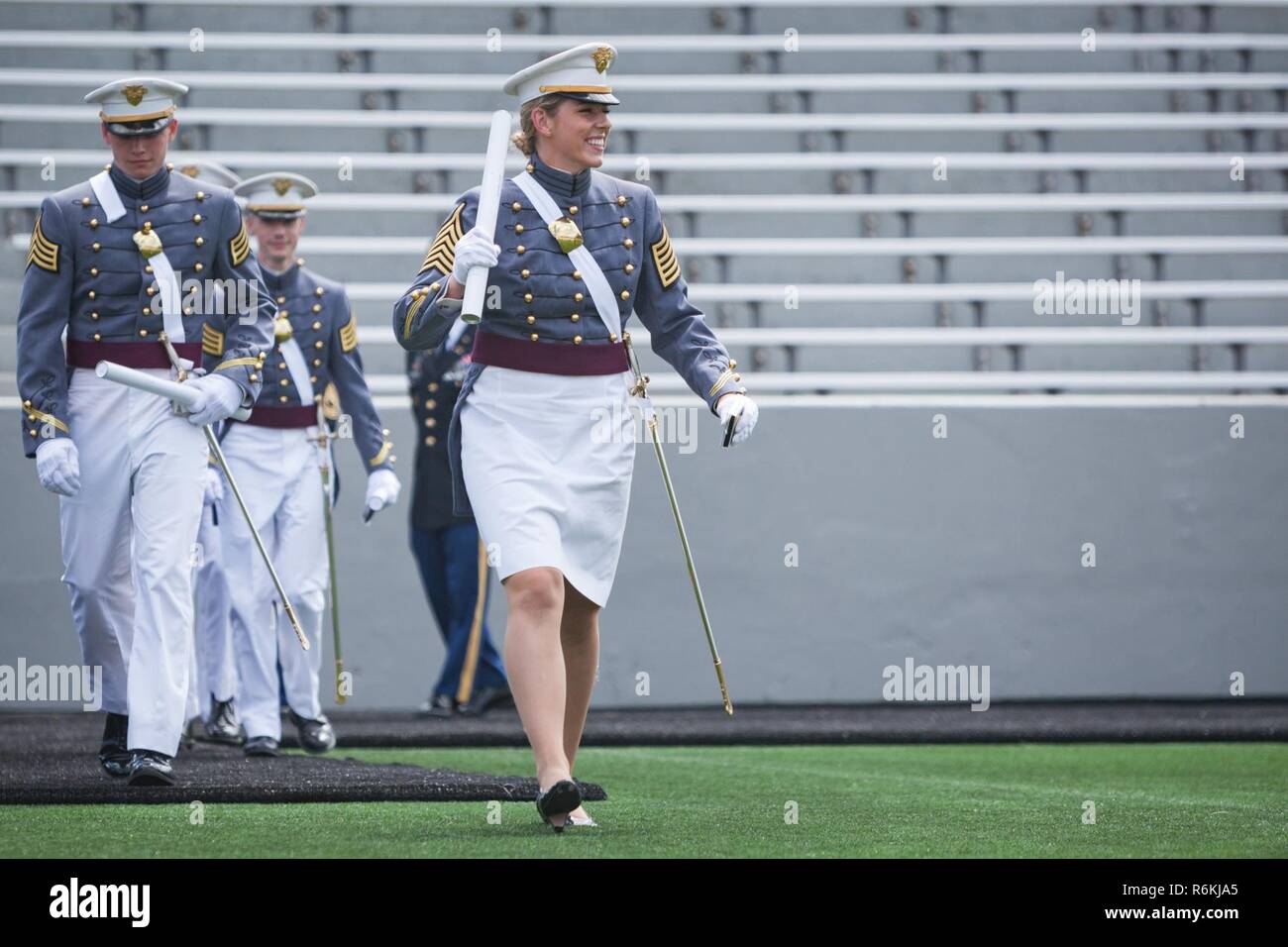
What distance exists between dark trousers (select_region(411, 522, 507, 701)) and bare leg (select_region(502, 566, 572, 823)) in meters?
5.36

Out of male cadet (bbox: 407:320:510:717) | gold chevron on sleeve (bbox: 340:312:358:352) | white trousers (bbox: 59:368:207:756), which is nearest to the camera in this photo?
white trousers (bbox: 59:368:207:756)

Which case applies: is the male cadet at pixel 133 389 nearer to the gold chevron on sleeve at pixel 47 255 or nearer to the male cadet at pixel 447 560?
the gold chevron on sleeve at pixel 47 255

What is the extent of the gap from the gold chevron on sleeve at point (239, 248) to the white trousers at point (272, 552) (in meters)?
1.83

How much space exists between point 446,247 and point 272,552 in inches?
130

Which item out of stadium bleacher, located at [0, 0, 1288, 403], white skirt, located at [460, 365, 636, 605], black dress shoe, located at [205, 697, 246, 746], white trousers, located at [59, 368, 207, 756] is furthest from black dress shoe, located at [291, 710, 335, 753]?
stadium bleacher, located at [0, 0, 1288, 403]

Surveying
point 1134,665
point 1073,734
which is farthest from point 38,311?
point 1134,665

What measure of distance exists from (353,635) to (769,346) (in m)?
2.84

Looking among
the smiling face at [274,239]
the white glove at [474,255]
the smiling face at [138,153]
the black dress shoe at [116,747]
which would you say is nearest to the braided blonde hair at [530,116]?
the white glove at [474,255]

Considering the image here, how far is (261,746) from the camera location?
26.4 feet

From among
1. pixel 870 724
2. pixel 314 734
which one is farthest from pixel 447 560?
pixel 314 734

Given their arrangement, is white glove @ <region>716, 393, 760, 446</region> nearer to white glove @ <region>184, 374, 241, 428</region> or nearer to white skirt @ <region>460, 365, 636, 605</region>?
white skirt @ <region>460, 365, 636, 605</region>

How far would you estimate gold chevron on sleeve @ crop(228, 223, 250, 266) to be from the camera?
6602mm

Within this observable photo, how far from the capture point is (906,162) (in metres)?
13.2
